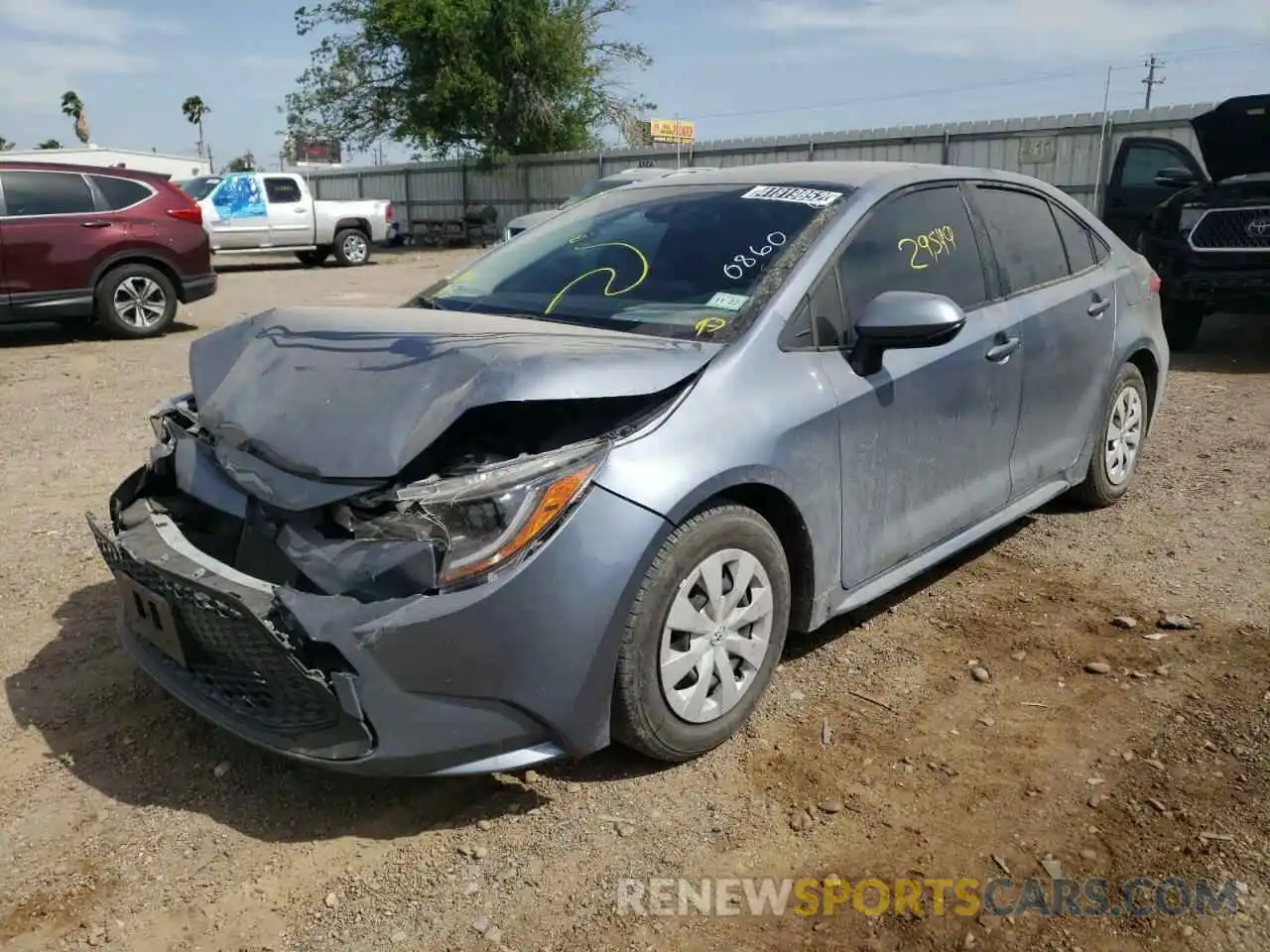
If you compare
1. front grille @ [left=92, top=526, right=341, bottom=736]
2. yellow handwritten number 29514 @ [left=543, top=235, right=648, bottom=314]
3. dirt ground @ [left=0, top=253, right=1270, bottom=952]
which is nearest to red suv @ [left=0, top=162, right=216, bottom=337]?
dirt ground @ [left=0, top=253, right=1270, bottom=952]

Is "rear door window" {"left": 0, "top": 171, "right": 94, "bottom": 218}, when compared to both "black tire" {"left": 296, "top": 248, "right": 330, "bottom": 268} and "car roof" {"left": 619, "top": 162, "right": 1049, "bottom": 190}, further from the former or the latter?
"black tire" {"left": 296, "top": 248, "right": 330, "bottom": 268}

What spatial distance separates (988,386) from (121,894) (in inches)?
124

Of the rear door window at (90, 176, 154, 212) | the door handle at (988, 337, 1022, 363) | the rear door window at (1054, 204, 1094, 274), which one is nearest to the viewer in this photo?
the door handle at (988, 337, 1022, 363)

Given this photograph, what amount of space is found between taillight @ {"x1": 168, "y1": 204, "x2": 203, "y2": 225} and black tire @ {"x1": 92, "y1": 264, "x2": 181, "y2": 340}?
0.61m

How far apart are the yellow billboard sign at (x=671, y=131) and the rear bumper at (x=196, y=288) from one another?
17.1 meters

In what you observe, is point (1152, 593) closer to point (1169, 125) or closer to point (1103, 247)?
point (1103, 247)

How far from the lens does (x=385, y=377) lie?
2795 millimetres

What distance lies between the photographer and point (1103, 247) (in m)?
4.93

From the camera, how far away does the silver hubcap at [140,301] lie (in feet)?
35.6

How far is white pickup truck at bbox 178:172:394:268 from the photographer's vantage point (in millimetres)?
20391

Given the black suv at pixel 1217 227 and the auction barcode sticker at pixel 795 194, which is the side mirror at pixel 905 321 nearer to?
the auction barcode sticker at pixel 795 194

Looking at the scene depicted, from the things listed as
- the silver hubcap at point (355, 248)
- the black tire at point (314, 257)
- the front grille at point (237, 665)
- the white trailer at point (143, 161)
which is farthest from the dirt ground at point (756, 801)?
the white trailer at point (143, 161)

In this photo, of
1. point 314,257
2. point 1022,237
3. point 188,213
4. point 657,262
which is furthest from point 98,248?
point 314,257

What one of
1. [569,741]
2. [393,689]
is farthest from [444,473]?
[569,741]
